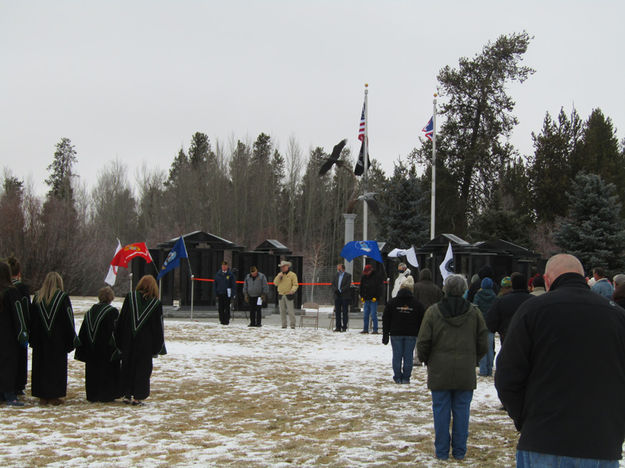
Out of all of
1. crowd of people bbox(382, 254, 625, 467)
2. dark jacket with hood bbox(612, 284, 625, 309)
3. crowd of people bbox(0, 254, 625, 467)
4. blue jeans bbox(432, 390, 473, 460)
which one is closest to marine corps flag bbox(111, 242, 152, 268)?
crowd of people bbox(0, 254, 625, 467)

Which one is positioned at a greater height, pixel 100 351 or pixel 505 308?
pixel 505 308

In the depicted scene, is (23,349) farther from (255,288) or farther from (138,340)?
(255,288)

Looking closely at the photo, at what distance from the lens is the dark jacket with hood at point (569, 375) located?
367 cm

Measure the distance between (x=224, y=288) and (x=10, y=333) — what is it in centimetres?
1191

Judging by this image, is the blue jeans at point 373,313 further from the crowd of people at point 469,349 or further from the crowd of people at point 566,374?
the crowd of people at point 566,374

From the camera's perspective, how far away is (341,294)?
65.0 feet

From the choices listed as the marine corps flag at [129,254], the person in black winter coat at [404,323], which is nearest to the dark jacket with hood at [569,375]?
the person in black winter coat at [404,323]

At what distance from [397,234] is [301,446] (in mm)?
38603

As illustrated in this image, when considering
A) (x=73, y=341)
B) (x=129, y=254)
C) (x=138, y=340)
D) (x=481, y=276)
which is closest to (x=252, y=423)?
(x=138, y=340)

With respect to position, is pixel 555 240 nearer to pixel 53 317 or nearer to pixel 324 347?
pixel 324 347

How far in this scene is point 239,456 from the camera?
273 inches

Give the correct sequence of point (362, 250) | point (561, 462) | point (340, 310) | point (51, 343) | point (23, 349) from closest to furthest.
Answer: point (561, 462) → point (51, 343) → point (23, 349) → point (340, 310) → point (362, 250)

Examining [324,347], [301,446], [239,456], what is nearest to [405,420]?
[301,446]

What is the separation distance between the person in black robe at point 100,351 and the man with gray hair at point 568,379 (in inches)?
266
